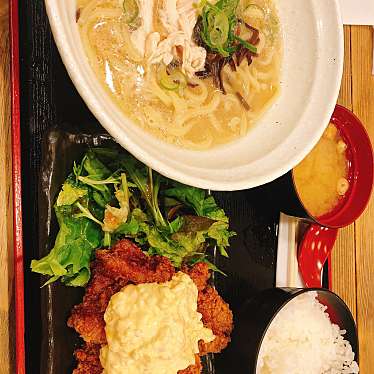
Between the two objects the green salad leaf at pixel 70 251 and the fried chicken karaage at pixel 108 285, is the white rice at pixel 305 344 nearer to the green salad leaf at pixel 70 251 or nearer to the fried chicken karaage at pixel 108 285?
the fried chicken karaage at pixel 108 285

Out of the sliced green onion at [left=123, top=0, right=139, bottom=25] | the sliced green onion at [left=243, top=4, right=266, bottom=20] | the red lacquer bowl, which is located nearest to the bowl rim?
the red lacquer bowl

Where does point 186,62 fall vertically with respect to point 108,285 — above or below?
above

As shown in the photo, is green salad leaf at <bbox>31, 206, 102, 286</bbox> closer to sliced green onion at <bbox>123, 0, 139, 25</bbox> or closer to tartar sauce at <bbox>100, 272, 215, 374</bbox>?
tartar sauce at <bbox>100, 272, 215, 374</bbox>

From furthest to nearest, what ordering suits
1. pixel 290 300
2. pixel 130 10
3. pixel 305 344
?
pixel 305 344 < pixel 290 300 < pixel 130 10

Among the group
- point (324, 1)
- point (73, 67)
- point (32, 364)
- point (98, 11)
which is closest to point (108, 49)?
point (98, 11)

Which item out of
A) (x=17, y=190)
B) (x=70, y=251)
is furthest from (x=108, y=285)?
(x=17, y=190)

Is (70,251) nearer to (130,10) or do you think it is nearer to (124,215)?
(124,215)

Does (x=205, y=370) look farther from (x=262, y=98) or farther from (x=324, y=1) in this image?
Answer: (x=324, y=1)
